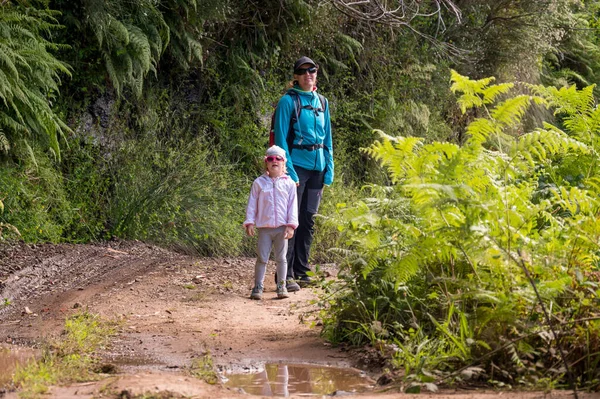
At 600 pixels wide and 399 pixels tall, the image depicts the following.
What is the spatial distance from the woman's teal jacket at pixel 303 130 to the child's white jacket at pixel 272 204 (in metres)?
0.39

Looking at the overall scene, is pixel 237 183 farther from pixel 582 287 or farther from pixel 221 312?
pixel 582 287

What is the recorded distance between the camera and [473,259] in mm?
5293

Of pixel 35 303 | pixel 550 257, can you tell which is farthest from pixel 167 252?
pixel 550 257

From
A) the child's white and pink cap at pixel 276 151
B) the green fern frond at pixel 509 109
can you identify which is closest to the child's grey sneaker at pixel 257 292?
the child's white and pink cap at pixel 276 151

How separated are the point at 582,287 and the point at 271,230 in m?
4.02

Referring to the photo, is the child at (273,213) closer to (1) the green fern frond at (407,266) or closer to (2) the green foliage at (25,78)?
(2) the green foliage at (25,78)

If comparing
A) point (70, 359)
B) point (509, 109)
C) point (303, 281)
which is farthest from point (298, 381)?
point (303, 281)

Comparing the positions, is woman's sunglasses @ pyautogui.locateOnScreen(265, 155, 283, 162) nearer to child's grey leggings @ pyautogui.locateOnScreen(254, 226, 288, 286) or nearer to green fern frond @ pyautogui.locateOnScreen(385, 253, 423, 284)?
child's grey leggings @ pyautogui.locateOnScreen(254, 226, 288, 286)

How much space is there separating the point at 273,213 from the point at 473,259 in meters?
3.49

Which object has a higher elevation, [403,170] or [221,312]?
[403,170]

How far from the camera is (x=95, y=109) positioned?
479 inches

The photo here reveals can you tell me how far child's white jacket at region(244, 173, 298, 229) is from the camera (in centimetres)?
852

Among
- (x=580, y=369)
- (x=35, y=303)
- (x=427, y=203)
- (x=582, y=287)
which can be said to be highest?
(x=427, y=203)

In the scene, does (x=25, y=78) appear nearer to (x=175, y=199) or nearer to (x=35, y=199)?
(x=35, y=199)
